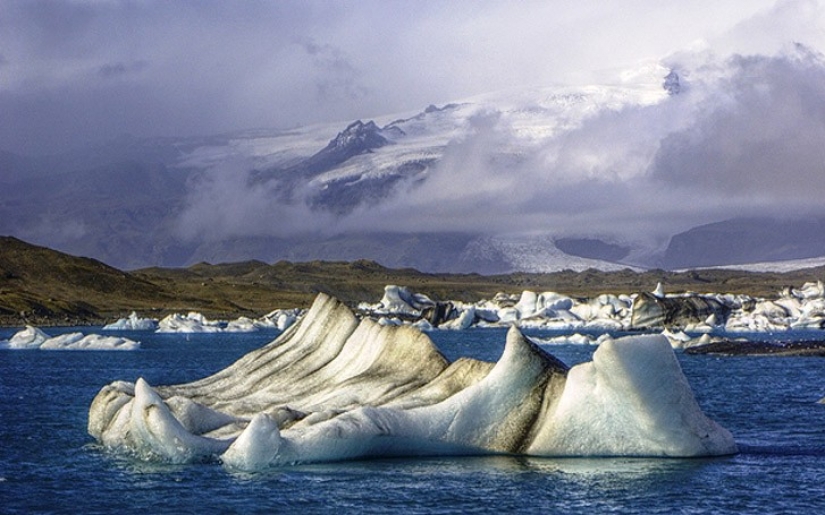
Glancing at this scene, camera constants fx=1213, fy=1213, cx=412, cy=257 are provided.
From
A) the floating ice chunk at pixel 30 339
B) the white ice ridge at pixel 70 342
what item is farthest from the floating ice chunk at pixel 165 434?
the floating ice chunk at pixel 30 339

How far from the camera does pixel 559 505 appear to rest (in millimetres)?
20906

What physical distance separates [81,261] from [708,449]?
494 ft

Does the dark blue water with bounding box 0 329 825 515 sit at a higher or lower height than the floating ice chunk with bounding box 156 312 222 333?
lower

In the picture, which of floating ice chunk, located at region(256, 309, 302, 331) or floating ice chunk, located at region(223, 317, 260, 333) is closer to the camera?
floating ice chunk, located at region(256, 309, 302, 331)

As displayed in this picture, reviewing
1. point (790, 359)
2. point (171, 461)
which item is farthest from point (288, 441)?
point (790, 359)

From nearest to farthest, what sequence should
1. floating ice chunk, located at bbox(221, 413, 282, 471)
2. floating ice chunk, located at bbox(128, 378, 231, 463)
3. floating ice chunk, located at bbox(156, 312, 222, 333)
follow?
1. floating ice chunk, located at bbox(221, 413, 282, 471)
2. floating ice chunk, located at bbox(128, 378, 231, 463)
3. floating ice chunk, located at bbox(156, 312, 222, 333)

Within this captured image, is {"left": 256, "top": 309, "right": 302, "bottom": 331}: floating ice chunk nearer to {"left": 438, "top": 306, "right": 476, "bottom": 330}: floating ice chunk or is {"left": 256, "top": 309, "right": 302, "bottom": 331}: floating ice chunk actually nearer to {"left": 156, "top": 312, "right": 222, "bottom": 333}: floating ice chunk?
{"left": 156, "top": 312, "right": 222, "bottom": 333}: floating ice chunk

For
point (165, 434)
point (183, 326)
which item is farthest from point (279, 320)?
point (165, 434)

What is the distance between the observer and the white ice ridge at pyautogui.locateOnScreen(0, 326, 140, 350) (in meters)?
75.2

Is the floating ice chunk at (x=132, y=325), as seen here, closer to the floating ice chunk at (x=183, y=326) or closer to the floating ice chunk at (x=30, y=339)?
the floating ice chunk at (x=183, y=326)

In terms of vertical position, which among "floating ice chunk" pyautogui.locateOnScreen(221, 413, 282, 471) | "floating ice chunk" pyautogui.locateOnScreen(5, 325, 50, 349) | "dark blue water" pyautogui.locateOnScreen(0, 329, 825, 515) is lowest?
"dark blue water" pyautogui.locateOnScreen(0, 329, 825, 515)

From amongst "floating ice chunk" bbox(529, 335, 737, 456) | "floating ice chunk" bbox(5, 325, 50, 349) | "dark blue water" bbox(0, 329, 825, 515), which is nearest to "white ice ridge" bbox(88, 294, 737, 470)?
"floating ice chunk" bbox(529, 335, 737, 456)

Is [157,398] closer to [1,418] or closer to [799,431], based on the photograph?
[1,418]

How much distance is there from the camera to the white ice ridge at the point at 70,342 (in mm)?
75250
